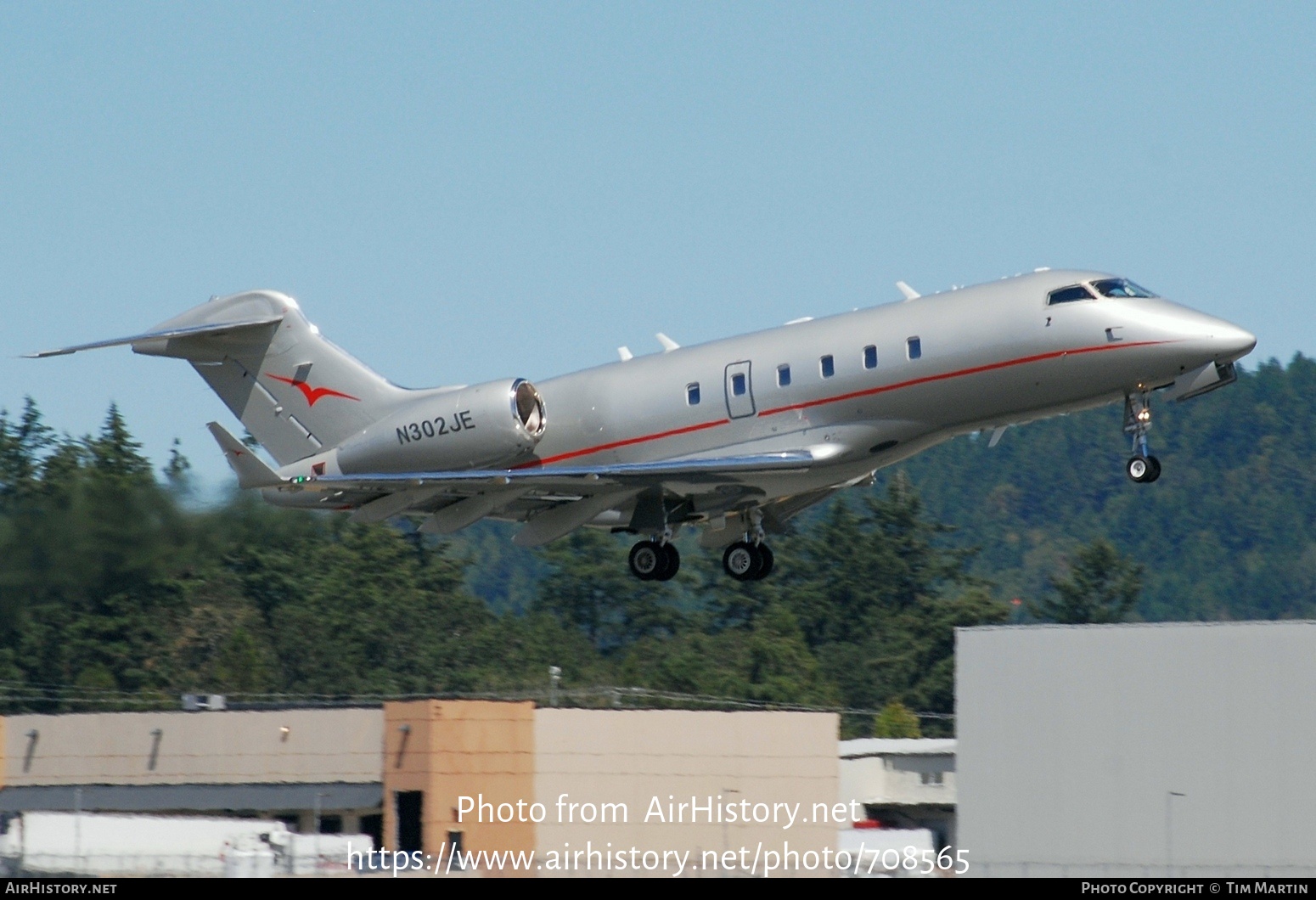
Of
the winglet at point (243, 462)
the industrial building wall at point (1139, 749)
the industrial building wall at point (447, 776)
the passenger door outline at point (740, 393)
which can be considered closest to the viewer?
the industrial building wall at point (1139, 749)

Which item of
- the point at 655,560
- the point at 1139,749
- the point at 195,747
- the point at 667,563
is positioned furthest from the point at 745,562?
the point at 195,747

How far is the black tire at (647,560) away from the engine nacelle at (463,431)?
1949 mm

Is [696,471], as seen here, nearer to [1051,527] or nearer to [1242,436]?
[1051,527]

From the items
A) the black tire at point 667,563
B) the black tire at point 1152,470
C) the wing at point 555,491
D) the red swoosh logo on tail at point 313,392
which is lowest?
the black tire at point 667,563

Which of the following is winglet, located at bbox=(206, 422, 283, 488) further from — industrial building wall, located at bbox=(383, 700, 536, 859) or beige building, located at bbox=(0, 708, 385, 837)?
beige building, located at bbox=(0, 708, 385, 837)

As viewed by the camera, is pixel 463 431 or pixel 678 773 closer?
pixel 463 431

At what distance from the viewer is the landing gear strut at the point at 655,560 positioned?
85.6 ft

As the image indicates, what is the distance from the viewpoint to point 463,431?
25.9 meters

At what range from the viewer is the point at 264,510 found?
31.7 meters

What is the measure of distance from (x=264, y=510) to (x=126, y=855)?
6.16 m

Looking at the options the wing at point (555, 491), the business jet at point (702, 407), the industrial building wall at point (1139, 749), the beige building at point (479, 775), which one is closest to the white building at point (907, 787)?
the beige building at point (479, 775)

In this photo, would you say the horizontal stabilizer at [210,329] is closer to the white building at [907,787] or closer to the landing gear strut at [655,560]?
the landing gear strut at [655,560]

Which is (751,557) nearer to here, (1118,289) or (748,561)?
(748,561)

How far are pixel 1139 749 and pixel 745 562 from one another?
559cm
